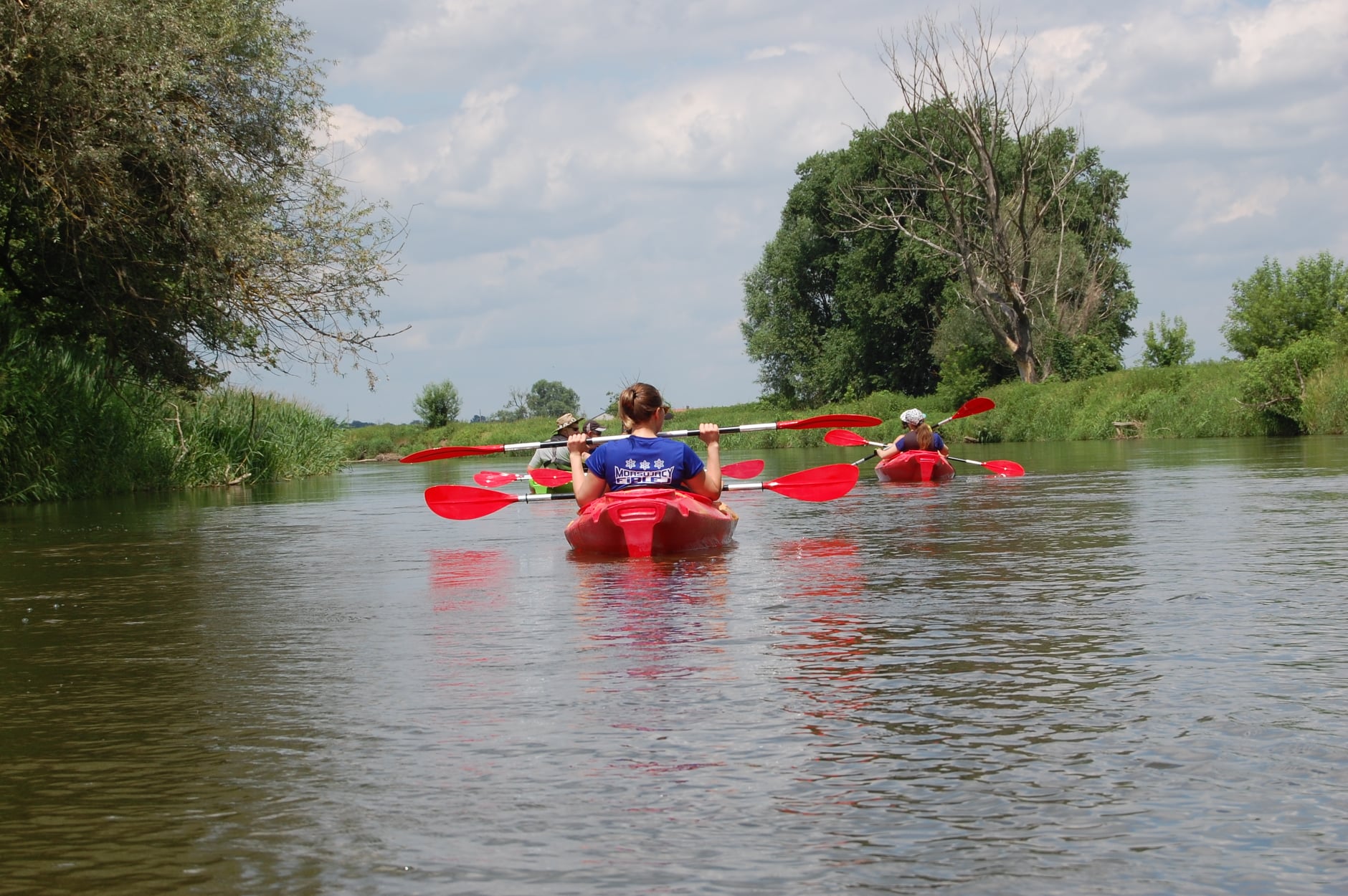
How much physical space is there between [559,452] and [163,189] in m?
5.94

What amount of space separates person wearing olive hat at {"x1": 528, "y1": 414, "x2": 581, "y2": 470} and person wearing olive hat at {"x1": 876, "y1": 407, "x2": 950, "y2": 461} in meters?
4.01

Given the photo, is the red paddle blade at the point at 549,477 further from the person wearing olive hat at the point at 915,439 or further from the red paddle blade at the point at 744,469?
the person wearing olive hat at the point at 915,439

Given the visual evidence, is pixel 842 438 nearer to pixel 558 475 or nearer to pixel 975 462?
pixel 975 462

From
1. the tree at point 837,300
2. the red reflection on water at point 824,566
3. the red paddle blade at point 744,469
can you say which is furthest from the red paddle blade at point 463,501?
the tree at point 837,300

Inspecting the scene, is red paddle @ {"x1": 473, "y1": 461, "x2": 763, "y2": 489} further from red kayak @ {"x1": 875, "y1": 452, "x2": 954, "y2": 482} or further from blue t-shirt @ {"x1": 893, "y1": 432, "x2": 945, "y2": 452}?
blue t-shirt @ {"x1": 893, "y1": 432, "x2": 945, "y2": 452}

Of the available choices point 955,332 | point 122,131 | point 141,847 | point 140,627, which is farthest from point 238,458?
point 955,332

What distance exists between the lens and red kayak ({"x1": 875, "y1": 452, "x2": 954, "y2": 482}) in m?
16.7

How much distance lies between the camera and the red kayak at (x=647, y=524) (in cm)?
896

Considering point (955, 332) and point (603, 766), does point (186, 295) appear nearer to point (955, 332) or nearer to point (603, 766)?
point (603, 766)

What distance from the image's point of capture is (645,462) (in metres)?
9.09

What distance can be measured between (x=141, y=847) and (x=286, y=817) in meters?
0.35

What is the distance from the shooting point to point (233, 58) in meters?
20.0

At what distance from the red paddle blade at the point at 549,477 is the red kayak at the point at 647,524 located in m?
5.36

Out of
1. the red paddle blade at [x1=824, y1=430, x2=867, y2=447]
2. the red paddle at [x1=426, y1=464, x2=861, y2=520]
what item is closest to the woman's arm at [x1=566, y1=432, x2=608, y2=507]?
the red paddle at [x1=426, y1=464, x2=861, y2=520]
